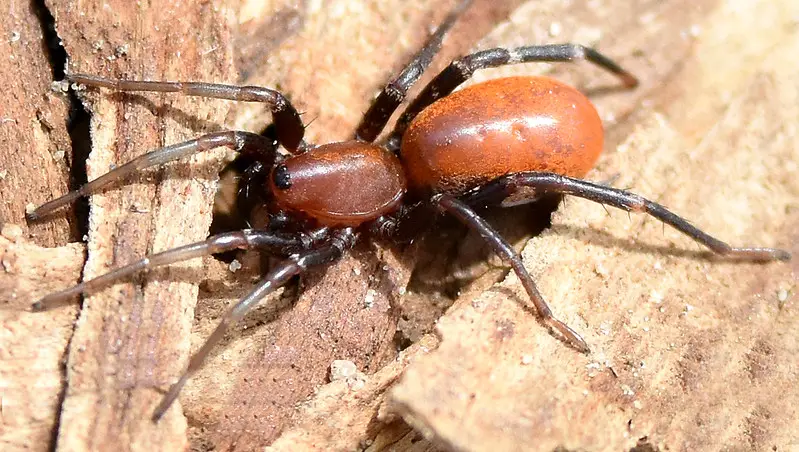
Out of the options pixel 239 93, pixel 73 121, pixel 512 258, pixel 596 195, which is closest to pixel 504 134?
pixel 596 195

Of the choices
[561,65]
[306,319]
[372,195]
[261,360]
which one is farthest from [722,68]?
[261,360]

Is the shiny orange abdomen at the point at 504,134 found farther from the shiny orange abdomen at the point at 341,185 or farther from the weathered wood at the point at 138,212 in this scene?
the weathered wood at the point at 138,212

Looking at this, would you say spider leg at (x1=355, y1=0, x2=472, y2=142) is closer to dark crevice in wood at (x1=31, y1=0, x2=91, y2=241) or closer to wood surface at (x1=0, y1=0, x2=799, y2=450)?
wood surface at (x1=0, y1=0, x2=799, y2=450)

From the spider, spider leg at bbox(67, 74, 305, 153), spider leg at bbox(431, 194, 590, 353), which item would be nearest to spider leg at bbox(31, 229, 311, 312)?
the spider

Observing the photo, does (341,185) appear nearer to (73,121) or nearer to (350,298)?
(350,298)

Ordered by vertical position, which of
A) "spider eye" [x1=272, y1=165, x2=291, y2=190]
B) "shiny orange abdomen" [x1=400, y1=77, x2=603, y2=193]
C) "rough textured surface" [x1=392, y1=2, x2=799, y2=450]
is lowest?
"rough textured surface" [x1=392, y1=2, x2=799, y2=450]

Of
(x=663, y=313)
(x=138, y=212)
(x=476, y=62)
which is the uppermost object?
(x=138, y=212)

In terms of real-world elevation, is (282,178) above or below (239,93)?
below
